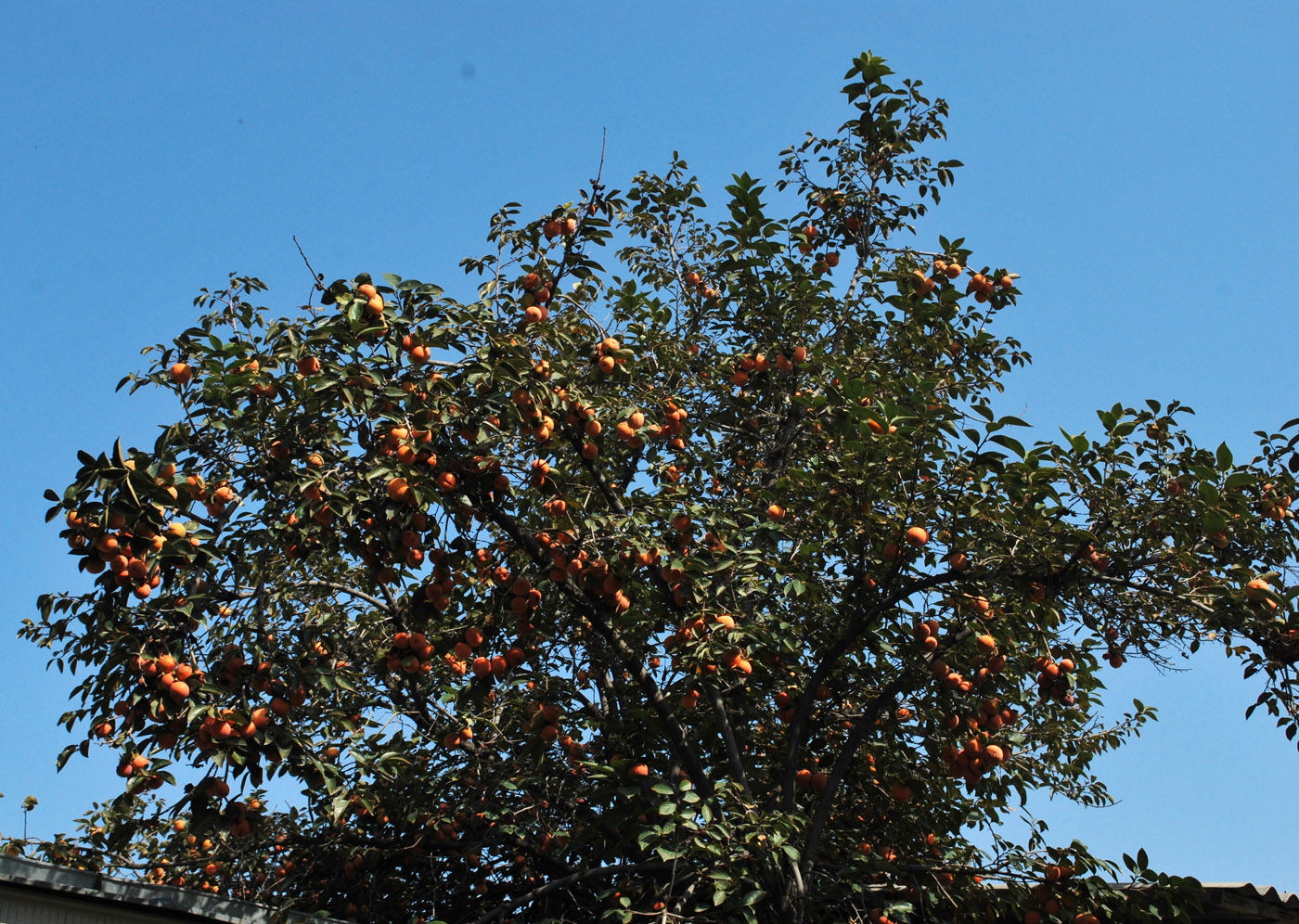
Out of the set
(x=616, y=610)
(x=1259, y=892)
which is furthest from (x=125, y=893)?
(x=1259, y=892)

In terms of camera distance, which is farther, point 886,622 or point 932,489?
point 886,622

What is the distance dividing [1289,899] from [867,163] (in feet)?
17.0

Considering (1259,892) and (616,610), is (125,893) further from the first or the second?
(1259,892)

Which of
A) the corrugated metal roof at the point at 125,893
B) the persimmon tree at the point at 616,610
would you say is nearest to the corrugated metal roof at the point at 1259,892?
the persimmon tree at the point at 616,610

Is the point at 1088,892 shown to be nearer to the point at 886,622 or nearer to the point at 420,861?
the point at 886,622

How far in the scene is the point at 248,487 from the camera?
4.87 meters

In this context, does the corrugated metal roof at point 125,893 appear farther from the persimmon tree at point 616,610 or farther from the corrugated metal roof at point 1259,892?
the corrugated metal roof at point 1259,892

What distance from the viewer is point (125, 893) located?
432 cm

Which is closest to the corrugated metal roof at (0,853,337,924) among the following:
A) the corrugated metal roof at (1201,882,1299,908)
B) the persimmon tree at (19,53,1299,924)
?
the persimmon tree at (19,53,1299,924)

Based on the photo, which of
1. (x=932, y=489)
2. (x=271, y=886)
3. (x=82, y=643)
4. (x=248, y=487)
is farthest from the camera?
(x=271, y=886)

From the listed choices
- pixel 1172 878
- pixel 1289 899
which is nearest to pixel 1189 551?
pixel 1172 878

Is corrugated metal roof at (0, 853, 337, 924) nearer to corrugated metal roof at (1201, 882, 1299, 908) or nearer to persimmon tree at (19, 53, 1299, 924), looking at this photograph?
persimmon tree at (19, 53, 1299, 924)

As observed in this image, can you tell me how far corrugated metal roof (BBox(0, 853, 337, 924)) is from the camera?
164 inches

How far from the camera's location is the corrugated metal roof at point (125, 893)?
4.18m
